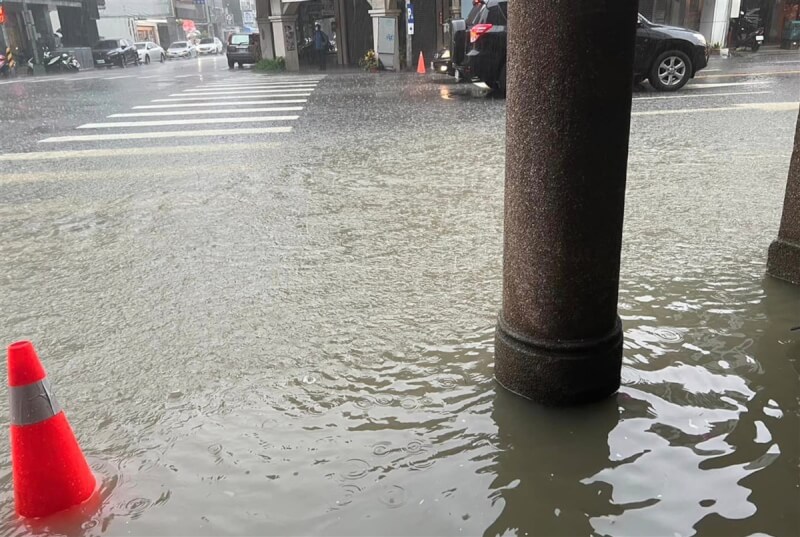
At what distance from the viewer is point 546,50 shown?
228 cm

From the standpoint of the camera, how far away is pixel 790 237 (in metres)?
3.70

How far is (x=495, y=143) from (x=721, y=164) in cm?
277

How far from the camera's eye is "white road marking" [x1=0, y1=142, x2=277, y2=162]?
867cm

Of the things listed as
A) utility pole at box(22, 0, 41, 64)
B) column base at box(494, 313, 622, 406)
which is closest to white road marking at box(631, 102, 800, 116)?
column base at box(494, 313, 622, 406)

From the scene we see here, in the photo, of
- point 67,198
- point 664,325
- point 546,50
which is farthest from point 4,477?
point 67,198

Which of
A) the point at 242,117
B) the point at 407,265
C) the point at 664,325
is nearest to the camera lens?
the point at 664,325

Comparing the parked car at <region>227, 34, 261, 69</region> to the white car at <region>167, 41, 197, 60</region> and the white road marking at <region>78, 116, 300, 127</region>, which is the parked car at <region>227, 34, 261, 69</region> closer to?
the white road marking at <region>78, 116, 300, 127</region>

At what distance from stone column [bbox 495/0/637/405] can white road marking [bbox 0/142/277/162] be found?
678cm

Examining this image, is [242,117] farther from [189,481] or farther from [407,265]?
[189,481]

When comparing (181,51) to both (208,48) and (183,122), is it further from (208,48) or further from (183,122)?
(183,122)

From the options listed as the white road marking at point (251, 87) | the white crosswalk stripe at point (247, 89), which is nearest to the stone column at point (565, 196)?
the white crosswalk stripe at point (247, 89)

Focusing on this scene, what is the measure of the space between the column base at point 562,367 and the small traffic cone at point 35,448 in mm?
1709

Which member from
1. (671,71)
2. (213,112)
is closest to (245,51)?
(213,112)

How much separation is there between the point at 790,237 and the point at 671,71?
10.4m
